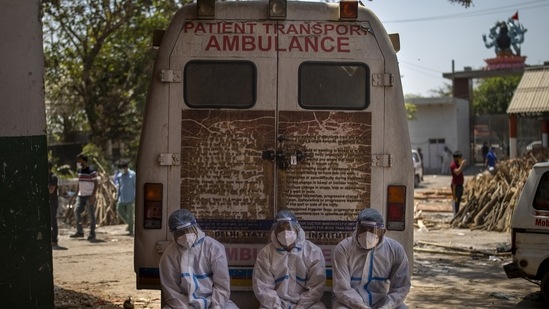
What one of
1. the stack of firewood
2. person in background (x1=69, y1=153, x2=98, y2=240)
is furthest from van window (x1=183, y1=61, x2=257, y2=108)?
the stack of firewood

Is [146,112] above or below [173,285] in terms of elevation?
above

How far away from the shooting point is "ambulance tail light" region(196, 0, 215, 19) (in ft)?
23.7

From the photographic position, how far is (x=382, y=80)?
7.24 meters

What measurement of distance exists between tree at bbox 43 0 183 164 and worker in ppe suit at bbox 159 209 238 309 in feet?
62.8

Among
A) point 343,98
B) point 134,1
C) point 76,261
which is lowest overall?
point 76,261

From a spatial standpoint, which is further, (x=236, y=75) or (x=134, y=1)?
(x=134, y=1)

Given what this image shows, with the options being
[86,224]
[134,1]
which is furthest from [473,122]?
[86,224]

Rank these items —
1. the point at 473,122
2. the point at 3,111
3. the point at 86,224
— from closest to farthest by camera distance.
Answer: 1. the point at 3,111
2. the point at 86,224
3. the point at 473,122

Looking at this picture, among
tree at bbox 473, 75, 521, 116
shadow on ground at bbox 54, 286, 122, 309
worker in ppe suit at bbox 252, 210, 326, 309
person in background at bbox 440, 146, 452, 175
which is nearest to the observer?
worker in ppe suit at bbox 252, 210, 326, 309

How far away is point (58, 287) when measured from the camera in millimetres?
10969

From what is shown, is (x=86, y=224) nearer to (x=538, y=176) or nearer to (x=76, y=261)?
(x=76, y=261)

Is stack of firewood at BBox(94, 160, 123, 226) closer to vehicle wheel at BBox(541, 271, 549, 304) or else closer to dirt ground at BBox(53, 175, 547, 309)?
dirt ground at BBox(53, 175, 547, 309)

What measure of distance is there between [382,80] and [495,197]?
38.0 ft

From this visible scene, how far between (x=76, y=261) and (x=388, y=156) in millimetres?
8194
